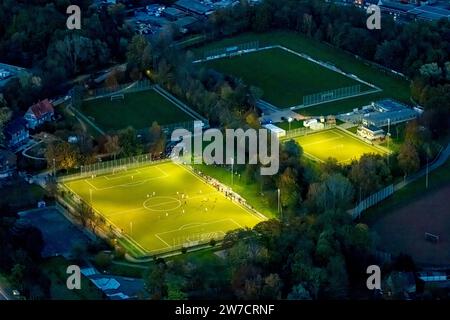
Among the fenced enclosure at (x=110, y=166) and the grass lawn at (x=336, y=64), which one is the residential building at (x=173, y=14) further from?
the fenced enclosure at (x=110, y=166)

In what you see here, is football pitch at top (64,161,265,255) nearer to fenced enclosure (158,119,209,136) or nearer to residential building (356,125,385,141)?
fenced enclosure (158,119,209,136)

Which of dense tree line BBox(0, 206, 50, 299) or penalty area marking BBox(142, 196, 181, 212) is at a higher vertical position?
dense tree line BBox(0, 206, 50, 299)

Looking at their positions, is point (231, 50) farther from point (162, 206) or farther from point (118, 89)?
point (162, 206)

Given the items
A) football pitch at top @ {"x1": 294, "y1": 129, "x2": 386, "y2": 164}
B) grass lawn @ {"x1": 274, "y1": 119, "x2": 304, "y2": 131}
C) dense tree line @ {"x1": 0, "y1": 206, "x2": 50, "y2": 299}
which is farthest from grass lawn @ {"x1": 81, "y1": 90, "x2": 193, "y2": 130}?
dense tree line @ {"x1": 0, "y1": 206, "x2": 50, "y2": 299}

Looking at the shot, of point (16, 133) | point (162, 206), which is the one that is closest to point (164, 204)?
point (162, 206)

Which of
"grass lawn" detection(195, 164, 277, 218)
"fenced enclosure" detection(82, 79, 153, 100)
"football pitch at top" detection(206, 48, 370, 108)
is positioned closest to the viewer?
"grass lawn" detection(195, 164, 277, 218)

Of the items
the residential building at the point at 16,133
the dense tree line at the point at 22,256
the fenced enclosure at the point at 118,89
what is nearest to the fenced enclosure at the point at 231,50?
the fenced enclosure at the point at 118,89

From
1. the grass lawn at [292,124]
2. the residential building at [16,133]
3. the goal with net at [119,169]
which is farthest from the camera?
the grass lawn at [292,124]
